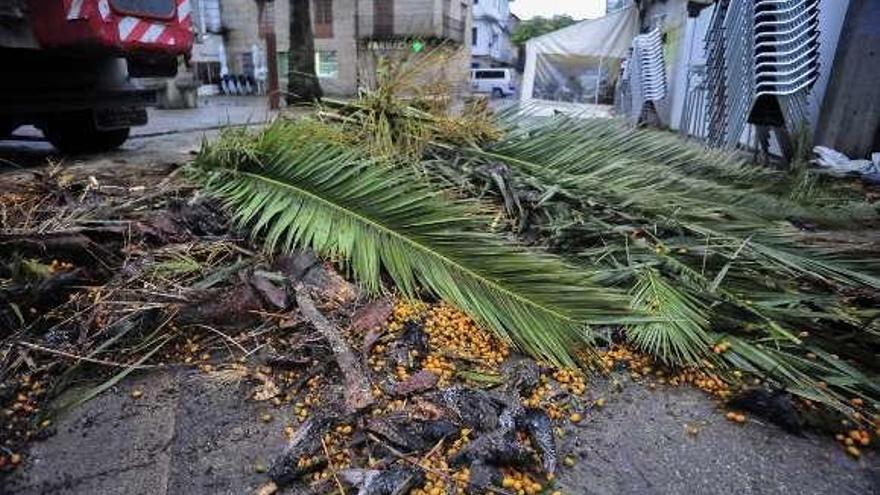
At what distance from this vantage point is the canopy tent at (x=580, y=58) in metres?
13.6

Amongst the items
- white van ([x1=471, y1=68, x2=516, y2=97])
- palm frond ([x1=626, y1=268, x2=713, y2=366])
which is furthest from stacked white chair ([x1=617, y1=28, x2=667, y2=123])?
white van ([x1=471, y1=68, x2=516, y2=97])

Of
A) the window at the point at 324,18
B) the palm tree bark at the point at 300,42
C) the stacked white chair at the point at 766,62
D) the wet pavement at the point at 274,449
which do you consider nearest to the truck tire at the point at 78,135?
the wet pavement at the point at 274,449

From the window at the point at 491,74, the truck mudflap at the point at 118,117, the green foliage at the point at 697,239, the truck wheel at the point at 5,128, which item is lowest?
the green foliage at the point at 697,239

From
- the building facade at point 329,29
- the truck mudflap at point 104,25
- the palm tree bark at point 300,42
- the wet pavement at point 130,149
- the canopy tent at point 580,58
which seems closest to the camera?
the truck mudflap at point 104,25

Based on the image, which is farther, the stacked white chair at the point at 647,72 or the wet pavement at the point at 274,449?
the stacked white chair at the point at 647,72

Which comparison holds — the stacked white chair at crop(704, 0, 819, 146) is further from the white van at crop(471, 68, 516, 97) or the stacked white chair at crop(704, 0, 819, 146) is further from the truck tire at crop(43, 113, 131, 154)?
the white van at crop(471, 68, 516, 97)

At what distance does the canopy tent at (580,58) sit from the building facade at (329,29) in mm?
14024

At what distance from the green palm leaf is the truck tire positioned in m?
3.18

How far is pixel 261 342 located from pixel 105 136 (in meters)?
4.76

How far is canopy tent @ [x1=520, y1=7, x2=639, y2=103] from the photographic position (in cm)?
1363

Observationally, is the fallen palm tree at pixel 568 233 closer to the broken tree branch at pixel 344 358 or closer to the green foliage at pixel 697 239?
the green foliage at pixel 697 239

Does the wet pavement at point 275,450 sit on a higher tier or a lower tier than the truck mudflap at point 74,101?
lower

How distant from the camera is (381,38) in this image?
2827 centimetres

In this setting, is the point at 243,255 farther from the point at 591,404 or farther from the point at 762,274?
the point at 762,274
